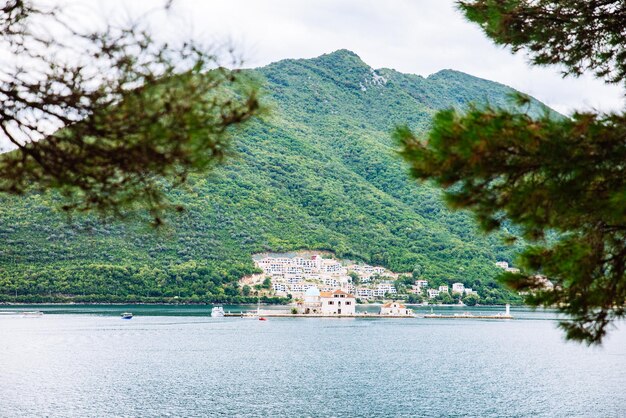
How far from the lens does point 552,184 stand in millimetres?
5816

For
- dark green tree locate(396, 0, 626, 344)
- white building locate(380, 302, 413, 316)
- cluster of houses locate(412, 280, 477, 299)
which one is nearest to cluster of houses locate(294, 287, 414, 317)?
white building locate(380, 302, 413, 316)

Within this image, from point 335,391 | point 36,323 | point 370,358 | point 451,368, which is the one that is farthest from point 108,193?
point 36,323

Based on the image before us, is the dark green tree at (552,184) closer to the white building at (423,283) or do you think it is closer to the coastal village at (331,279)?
the coastal village at (331,279)

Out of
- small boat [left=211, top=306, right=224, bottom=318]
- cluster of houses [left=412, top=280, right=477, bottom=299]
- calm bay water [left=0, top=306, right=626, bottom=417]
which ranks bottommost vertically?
calm bay water [left=0, top=306, right=626, bottom=417]

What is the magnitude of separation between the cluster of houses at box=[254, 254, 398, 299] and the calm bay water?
145ft

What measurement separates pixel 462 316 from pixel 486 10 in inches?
3657

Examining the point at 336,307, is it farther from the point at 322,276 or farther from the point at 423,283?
the point at 423,283

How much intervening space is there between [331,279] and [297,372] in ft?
274

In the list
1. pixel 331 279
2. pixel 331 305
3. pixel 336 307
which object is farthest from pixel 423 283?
pixel 331 305

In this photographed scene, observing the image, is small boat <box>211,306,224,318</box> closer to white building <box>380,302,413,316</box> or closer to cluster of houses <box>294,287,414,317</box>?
cluster of houses <box>294,287,414,317</box>

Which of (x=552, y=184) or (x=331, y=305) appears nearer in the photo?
(x=552, y=184)

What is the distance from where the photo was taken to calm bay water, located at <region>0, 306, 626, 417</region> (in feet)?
97.9

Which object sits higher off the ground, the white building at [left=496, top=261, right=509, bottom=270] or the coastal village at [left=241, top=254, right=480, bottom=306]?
the white building at [left=496, top=261, right=509, bottom=270]

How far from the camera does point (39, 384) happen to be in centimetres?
3544
